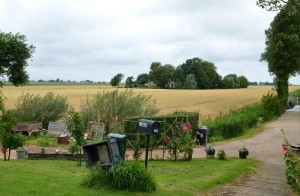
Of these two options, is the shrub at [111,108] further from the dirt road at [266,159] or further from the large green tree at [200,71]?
the large green tree at [200,71]

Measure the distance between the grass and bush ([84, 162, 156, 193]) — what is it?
217 millimetres

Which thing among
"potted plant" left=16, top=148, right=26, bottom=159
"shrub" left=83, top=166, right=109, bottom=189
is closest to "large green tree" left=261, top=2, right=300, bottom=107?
"potted plant" left=16, top=148, right=26, bottom=159

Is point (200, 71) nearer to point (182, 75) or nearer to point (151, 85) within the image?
point (182, 75)

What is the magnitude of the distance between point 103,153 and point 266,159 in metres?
11.4

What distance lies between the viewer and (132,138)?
2259cm

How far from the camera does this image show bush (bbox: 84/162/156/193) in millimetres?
8930

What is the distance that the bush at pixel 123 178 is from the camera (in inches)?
352

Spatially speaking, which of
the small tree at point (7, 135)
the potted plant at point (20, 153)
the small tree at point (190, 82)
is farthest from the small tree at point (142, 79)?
the small tree at point (7, 135)

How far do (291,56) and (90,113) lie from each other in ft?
73.0

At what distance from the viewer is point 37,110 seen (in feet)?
104

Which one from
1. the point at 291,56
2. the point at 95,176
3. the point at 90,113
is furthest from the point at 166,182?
the point at 291,56

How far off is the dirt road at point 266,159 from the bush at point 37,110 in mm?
13496

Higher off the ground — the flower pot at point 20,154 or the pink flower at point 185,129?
the pink flower at point 185,129

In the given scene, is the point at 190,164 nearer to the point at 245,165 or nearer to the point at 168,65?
the point at 245,165
